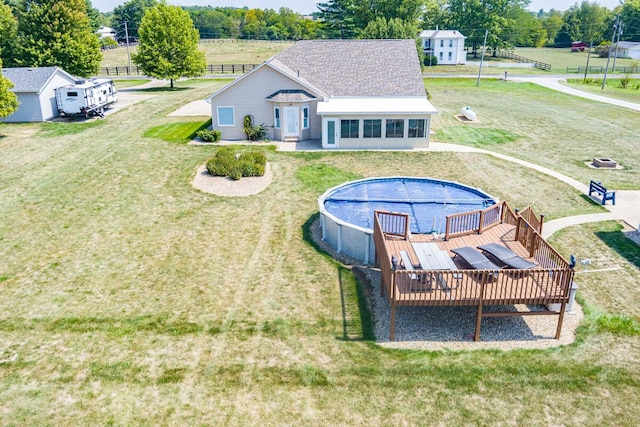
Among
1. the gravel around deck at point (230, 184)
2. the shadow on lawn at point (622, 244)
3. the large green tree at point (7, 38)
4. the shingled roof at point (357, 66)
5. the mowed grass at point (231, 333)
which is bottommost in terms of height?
the mowed grass at point (231, 333)

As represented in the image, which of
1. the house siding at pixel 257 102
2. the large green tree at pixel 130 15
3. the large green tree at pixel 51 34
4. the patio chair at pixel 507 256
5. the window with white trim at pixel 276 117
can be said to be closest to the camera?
the patio chair at pixel 507 256

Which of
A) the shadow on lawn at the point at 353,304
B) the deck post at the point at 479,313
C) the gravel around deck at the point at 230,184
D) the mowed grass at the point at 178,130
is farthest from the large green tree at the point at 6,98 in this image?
the deck post at the point at 479,313

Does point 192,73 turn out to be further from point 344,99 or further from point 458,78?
point 458,78

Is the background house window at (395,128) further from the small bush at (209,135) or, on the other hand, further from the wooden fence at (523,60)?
the wooden fence at (523,60)

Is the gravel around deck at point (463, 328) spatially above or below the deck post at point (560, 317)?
below

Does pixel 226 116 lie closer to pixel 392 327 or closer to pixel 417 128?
pixel 417 128

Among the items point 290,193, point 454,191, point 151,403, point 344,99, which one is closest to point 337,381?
point 151,403

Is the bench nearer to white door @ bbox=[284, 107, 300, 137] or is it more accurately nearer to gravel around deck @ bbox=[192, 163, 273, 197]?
gravel around deck @ bbox=[192, 163, 273, 197]
